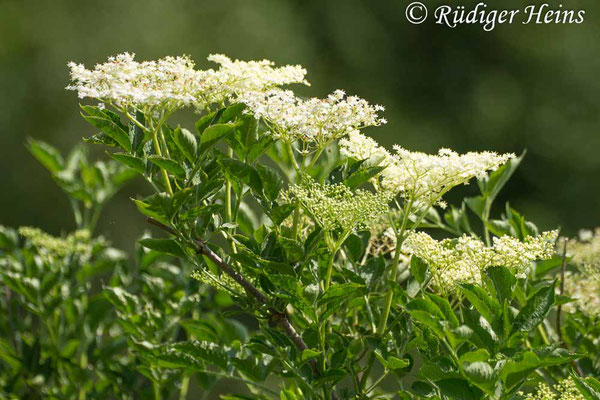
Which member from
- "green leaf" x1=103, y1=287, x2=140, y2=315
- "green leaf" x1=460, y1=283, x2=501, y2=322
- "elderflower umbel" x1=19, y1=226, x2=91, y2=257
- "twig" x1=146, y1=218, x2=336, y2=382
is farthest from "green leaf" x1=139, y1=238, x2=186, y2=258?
"elderflower umbel" x1=19, y1=226, x2=91, y2=257

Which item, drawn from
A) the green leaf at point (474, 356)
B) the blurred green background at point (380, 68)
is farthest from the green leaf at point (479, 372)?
the blurred green background at point (380, 68)

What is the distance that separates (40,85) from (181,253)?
364cm

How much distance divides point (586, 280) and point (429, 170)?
1.18 feet

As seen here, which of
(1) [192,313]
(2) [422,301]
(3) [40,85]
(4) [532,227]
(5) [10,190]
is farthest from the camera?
(3) [40,85]

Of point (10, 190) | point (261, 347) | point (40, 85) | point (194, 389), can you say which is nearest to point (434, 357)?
point (261, 347)

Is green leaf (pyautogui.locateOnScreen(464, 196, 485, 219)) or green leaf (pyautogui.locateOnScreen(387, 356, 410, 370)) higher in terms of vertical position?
green leaf (pyautogui.locateOnScreen(464, 196, 485, 219))

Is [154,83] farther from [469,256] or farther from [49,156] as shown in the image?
[49,156]

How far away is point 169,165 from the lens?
620 millimetres

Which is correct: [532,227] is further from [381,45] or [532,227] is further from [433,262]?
[381,45]

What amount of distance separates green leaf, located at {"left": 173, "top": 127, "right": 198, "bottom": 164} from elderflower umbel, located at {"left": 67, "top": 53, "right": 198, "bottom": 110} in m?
0.02

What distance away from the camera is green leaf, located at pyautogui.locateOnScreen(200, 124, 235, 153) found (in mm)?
611

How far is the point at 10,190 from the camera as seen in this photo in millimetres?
3770

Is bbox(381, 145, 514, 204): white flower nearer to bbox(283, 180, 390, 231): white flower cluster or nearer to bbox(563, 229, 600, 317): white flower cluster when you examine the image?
bbox(283, 180, 390, 231): white flower cluster

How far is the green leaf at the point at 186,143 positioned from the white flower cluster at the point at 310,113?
0.05 m
